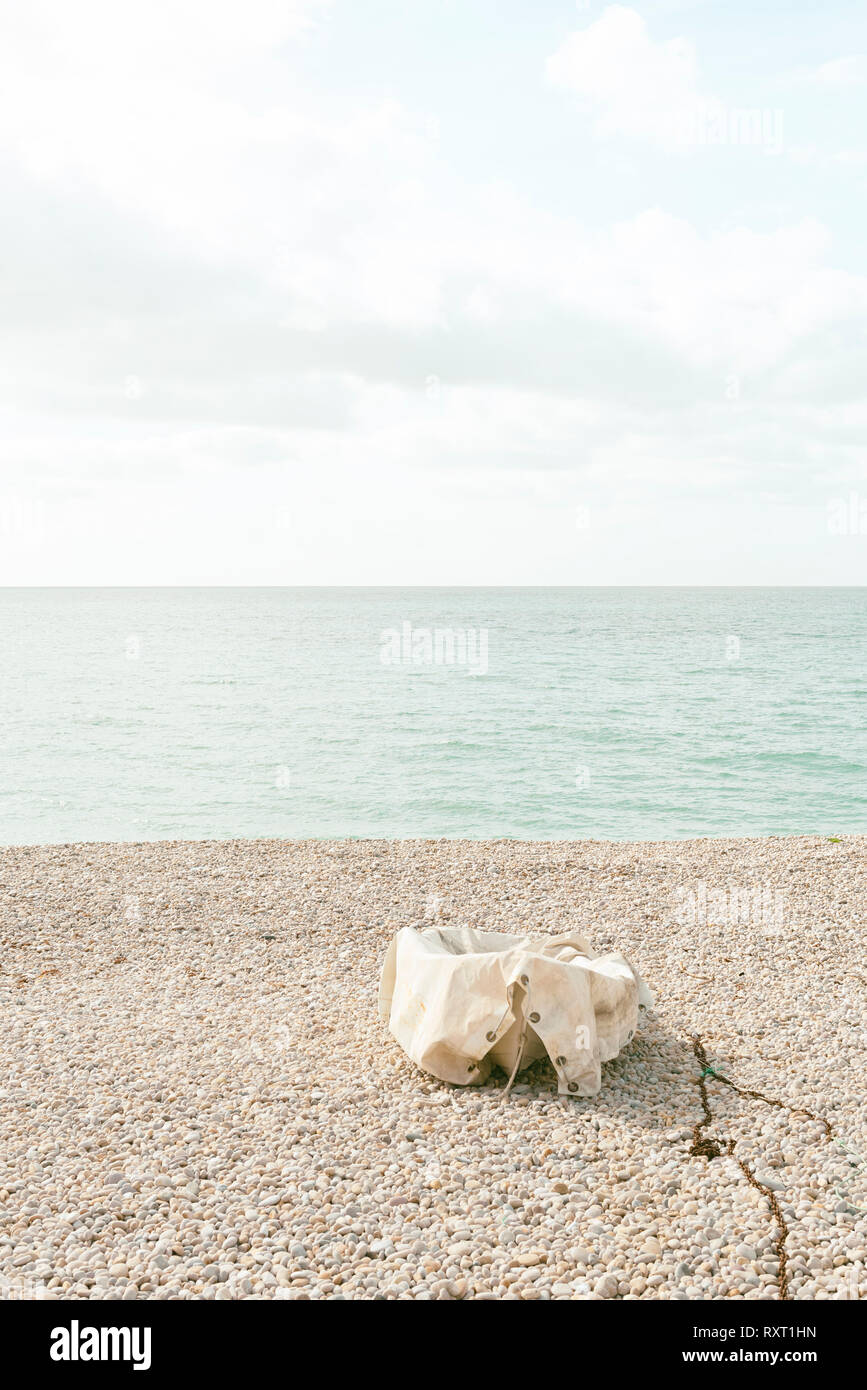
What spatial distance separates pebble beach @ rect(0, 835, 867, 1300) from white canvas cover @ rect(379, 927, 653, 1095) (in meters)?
0.14

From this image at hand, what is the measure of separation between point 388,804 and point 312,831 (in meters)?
2.30

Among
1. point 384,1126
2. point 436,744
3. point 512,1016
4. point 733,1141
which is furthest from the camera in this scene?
point 436,744

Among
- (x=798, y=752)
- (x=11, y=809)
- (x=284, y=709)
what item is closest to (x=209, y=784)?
(x=11, y=809)

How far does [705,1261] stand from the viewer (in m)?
3.55

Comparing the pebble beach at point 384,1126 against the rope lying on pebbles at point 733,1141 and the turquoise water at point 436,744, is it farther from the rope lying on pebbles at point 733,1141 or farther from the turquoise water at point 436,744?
the turquoise water at point 436,744

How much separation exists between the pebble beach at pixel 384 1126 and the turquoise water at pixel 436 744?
343 inches

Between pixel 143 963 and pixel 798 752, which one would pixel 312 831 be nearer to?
pixel 143 963

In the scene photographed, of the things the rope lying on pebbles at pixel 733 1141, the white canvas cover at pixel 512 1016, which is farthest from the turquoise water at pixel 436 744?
the white canvas cover at pixel 512 1016

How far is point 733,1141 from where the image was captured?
4.45 metres

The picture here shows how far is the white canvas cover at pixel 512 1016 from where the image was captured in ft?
16.1

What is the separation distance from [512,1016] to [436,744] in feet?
67.9

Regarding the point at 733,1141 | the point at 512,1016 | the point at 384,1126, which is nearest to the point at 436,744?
the point at 512,1016

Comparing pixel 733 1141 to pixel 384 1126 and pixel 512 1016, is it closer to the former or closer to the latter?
pixel 512 1016

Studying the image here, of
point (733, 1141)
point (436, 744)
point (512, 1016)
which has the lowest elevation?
point (436, 744)
